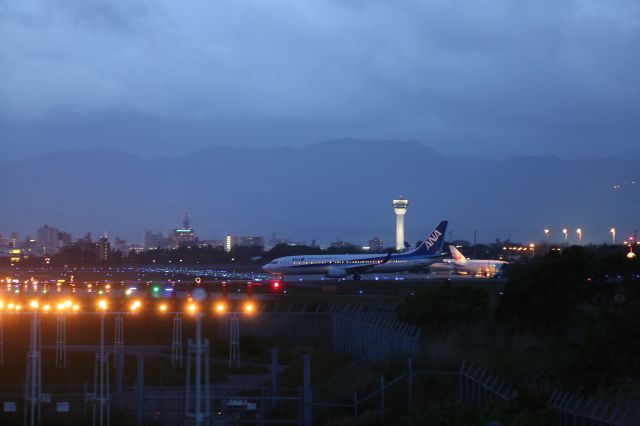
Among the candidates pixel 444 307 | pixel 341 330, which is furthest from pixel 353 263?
pixel 341 330

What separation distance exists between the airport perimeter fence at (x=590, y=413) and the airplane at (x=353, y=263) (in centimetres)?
6853

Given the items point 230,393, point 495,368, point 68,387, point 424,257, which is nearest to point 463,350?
point 495,368

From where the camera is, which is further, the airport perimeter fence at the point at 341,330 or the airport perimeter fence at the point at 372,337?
the airport perimeter fence at the point at 341,330

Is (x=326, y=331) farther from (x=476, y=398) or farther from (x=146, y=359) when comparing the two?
(x=476, y=398)

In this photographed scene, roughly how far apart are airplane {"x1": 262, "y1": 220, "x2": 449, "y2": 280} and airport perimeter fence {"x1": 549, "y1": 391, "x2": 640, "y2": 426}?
225ft

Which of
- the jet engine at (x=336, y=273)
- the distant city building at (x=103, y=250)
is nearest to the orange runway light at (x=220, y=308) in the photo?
the jet engine at (x=336, y=273)

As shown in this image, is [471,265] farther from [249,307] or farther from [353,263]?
[249,307]

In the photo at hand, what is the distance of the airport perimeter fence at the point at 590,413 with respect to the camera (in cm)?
1716

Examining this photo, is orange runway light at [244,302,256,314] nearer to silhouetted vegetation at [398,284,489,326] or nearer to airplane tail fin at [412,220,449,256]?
silhouetted vegetation at [398,284,489,326]

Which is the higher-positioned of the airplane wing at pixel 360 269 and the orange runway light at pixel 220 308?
A: the airplane wing at pixel 360 269

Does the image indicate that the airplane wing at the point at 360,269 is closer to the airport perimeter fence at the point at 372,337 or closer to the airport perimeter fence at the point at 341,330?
the airport perimeter fence at the point at 341,330

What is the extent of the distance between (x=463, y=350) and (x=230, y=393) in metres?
9.19

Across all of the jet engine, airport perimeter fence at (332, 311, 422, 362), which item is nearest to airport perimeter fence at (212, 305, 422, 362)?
airport perimeter fence at (332, 311, 422, 362)

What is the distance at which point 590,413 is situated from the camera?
19141 mm
